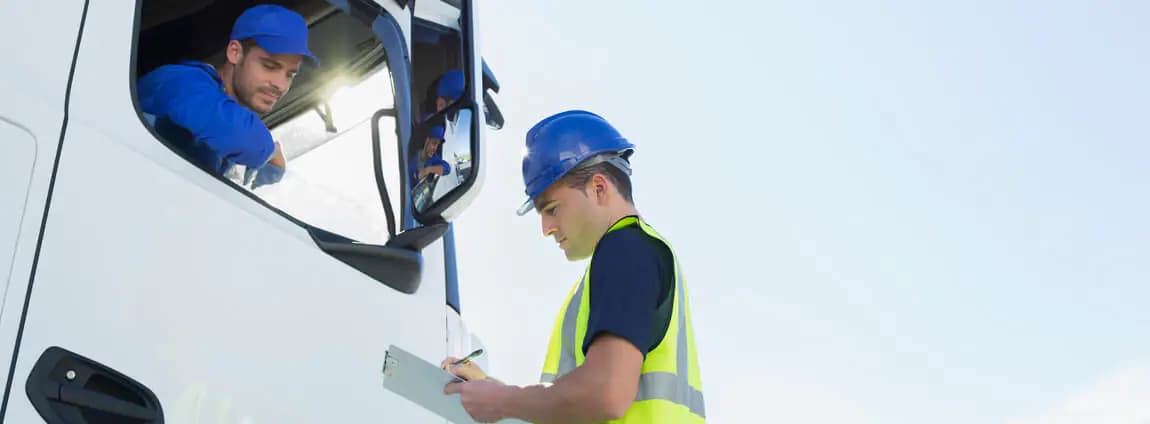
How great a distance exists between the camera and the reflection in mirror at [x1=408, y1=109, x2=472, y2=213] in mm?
2719

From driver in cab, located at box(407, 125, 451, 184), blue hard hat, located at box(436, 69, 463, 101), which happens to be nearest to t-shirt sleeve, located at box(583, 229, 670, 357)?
driver in cab, located at box(407, 125, 451, 184)

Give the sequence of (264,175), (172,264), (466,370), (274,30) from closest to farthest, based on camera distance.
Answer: (172,264) → (466,370) → (264,175) → (274,30)

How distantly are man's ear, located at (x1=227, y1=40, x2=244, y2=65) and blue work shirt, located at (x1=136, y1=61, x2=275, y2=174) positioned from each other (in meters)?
0.33

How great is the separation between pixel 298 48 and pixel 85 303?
1.21m

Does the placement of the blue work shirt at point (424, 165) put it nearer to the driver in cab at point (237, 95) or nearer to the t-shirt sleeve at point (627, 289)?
the driver in cab at point (237, 95)

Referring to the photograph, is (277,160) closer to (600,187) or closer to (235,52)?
(235,52)

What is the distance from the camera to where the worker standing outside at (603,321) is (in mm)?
1888

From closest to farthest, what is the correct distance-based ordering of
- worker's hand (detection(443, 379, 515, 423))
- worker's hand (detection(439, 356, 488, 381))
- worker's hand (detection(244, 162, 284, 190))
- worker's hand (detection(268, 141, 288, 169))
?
worker's hand (detection(443, 379, 515, 423))
worker's hand (detection(439, 356, 488, 381))
worker's hand (detection(244, 162, 284, 190))
worker's hand (detection(268, 141, 288, 169))

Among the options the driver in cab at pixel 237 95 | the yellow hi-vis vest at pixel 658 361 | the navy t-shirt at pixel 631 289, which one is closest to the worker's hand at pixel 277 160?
the driver in cab at pixel 237 95

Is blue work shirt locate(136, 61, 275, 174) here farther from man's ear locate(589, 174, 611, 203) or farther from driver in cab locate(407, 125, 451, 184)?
man's ear locate(589, 174, 611, 203)

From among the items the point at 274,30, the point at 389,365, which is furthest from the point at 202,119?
the point at 389,365

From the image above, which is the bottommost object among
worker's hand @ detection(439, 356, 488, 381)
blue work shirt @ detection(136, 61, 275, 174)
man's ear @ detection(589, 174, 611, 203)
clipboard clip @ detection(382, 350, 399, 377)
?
clipboard clip @ detection(382, 350, 399, 377)

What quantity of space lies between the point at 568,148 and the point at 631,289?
0.49 meters

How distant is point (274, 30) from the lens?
2.88 metres
